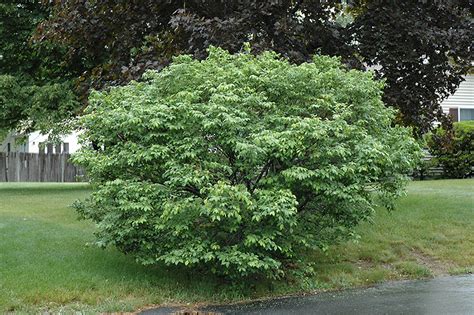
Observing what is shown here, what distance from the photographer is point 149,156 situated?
8.00m

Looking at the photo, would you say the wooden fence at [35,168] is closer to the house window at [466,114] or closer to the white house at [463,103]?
the white house at [463,103]

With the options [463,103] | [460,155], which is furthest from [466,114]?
[460,155]

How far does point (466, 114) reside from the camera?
89.7ft

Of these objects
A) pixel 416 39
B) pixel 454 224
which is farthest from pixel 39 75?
pixel 454 224

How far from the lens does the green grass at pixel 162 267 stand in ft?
26.0

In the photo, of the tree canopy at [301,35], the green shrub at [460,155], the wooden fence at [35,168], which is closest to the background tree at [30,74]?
the tree canopy at [301,35]

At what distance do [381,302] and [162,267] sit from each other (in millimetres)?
3115

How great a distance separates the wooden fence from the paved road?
1966 centimetres

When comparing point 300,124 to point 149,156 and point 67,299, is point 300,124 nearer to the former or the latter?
point 149,156

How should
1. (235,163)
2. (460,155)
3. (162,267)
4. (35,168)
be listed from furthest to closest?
(35,168) → (460,155) → (162,267) → (235,163)

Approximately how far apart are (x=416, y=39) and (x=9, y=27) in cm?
1295

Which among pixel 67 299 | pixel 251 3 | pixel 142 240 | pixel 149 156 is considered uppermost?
pixel 251 3

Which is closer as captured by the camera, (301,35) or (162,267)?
(162,267)

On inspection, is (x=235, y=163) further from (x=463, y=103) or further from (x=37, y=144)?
(x=37, y=144)
